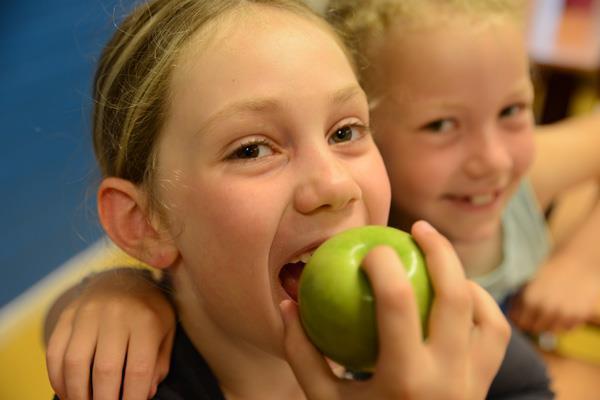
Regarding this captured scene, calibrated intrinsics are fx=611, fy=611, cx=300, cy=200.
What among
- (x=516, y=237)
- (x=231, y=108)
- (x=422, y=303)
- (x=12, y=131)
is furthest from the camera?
(x=12, y=131)

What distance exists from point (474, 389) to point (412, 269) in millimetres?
125

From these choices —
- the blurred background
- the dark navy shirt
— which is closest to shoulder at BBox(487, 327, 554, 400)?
the dark navy shirt

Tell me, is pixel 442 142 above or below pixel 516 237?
above

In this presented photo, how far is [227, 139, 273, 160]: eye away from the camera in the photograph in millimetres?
673

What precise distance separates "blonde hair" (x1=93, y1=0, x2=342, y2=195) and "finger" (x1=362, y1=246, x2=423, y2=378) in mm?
334

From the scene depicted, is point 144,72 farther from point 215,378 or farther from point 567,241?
point 567,241

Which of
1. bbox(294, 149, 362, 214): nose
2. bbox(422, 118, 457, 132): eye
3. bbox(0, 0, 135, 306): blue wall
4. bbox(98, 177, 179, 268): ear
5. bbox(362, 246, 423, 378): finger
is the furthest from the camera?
bbox(0, 0, 135, 306): blue wall

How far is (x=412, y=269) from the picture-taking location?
54 centimetres

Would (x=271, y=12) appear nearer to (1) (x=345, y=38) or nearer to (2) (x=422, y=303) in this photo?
(1) (x=345, y=38)

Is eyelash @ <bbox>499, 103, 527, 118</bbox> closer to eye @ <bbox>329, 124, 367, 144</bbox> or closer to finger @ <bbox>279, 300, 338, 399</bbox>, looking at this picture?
eye @ <bbox>329, 124, 367, 144</bbox>

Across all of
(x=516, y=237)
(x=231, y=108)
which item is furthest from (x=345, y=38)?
(x=516, y=237)

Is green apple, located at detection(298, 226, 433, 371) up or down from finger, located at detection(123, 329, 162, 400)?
up

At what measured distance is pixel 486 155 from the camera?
3.19 ft

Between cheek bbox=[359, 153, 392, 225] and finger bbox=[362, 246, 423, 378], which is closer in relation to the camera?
finger bbox=[362, 246, 423, 378]
